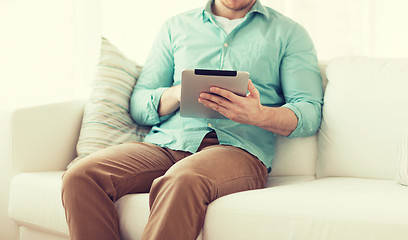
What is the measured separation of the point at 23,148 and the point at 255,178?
0.81 meters

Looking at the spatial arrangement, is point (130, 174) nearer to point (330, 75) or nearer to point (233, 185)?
point (233, 185)

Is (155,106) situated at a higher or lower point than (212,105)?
lower

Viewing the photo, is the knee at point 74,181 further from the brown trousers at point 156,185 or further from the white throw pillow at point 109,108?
the white throw pillow at point 109,108

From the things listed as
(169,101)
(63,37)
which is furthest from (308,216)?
(63,37)

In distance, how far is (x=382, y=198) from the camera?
1213 millimetres

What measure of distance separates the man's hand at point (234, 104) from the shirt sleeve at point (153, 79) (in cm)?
36

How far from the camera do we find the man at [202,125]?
121cm

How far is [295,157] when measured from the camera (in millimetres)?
1657

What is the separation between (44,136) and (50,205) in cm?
31

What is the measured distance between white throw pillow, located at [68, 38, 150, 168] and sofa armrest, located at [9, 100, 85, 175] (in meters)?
0.06

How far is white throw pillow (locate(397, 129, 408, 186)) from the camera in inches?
55.2

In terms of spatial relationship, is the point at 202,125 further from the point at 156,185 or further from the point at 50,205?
the point at 50,205

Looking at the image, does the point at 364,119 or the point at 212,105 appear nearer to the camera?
the point at 212,105

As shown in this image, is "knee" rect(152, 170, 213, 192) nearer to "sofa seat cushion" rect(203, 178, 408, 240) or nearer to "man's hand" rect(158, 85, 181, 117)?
"sofa seat cushion" rect(203, 178, 408, 240)
